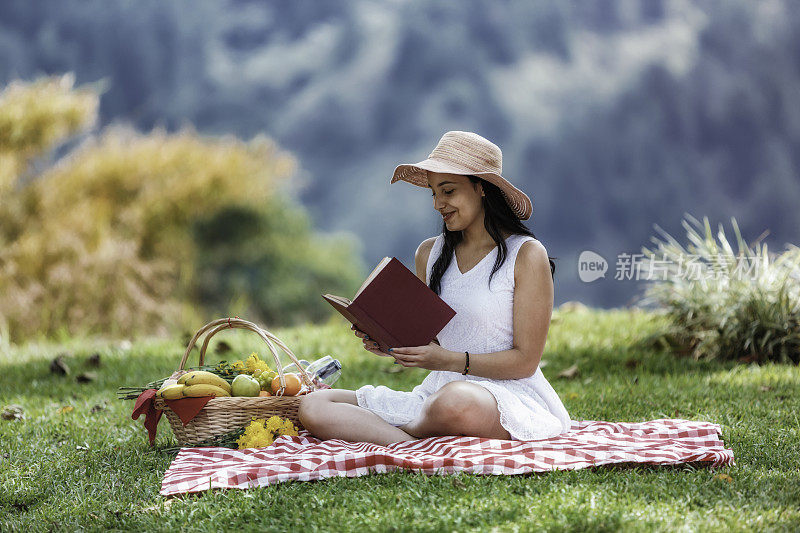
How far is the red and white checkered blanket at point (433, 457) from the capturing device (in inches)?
102

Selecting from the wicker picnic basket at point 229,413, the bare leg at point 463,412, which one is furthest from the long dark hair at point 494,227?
the wicker picnic basket at point 229,413

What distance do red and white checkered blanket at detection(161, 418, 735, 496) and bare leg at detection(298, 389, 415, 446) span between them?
39mm

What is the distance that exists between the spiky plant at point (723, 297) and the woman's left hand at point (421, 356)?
3.09 m

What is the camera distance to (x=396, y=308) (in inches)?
110

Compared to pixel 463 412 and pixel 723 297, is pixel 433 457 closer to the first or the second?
pixel 463 412

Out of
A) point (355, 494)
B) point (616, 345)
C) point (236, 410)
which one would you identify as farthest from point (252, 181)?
point (355, 494)

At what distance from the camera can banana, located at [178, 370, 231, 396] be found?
315 cm

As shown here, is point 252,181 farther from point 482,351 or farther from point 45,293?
point 482,351

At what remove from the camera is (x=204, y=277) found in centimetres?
1099

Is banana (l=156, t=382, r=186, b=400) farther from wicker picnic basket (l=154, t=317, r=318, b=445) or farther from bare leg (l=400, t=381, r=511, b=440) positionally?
bare leg (l=400, t=381, r=511, b=440)

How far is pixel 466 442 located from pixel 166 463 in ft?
3.86

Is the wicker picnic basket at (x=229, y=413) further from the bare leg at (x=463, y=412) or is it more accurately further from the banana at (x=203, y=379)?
the bare leg at (x=463, y=412)

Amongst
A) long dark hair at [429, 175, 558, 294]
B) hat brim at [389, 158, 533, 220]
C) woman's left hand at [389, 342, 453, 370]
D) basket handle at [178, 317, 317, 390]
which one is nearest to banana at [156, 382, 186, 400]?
basket handle at [178, 317, 317, 390]

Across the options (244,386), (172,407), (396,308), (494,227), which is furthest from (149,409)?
(494,227)
